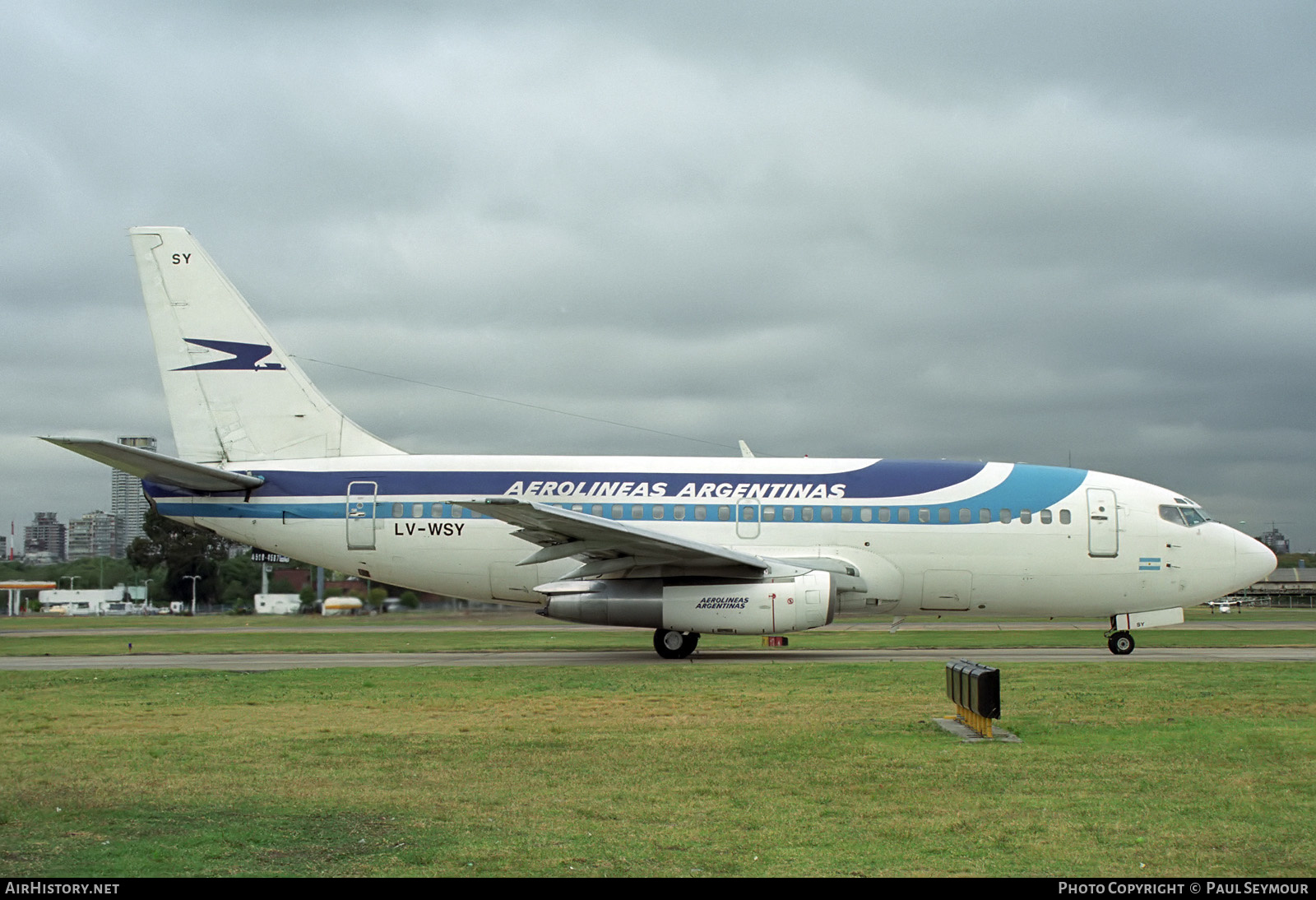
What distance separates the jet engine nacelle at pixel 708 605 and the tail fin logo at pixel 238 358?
8262mm

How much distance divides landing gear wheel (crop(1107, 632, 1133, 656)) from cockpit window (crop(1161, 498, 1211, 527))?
2636mm

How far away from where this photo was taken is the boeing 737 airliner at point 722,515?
71.6 ft

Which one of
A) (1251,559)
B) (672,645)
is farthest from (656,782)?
(1251,559)

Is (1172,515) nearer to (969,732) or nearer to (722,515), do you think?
(722,515)

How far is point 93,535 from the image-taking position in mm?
114562

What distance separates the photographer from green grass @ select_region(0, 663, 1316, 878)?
6332 mm

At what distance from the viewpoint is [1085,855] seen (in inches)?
251

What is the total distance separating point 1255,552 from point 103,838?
2243 centimetres

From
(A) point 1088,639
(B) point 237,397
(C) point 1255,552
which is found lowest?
(A) point 1088,639

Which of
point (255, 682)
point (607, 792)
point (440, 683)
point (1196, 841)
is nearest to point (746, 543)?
point (440, 683)

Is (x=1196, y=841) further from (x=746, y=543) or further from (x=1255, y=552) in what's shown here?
(x=1255, y=552)

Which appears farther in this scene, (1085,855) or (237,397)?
(237,397)

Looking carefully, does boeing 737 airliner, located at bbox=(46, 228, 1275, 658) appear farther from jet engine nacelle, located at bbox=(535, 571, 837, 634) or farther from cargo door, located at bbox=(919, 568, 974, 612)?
jet engine nacelle, located at bbox=(535, 571, 837, 634)

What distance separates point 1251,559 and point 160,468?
21784 mm
